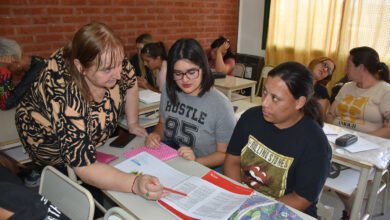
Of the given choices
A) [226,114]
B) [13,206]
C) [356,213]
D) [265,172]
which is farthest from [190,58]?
[356,213]

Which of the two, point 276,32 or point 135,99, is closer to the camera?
point 135,99

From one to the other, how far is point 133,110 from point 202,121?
1.32ft

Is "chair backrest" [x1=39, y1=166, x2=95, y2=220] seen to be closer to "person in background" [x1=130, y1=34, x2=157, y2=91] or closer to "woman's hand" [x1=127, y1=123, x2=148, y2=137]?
"woman's hand" [x1=127, y1=123, x2=148, y2=137]

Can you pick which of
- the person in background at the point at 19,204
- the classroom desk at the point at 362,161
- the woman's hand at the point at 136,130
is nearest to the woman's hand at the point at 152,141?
the woman's hand at the point at 136,130

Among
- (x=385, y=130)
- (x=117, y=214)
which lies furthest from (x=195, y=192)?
(x=385, y=130)

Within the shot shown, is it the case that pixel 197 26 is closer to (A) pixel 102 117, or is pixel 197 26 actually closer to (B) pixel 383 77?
(B) pixel 383 77

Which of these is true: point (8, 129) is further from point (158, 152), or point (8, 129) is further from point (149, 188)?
point (149, 188)

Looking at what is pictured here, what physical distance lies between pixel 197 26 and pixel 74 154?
3.53 m

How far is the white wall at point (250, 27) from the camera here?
15.3ft

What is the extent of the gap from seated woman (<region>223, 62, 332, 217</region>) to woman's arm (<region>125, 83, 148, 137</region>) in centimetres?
62

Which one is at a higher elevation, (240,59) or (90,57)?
(90,57)

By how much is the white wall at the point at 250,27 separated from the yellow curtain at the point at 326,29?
0.27m

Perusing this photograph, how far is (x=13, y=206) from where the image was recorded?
0.74 metres

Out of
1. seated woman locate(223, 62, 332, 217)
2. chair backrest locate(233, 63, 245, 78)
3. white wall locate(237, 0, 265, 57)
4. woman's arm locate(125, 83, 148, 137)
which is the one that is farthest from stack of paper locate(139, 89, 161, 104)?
white wall locate(237, 0, 265, 57)
